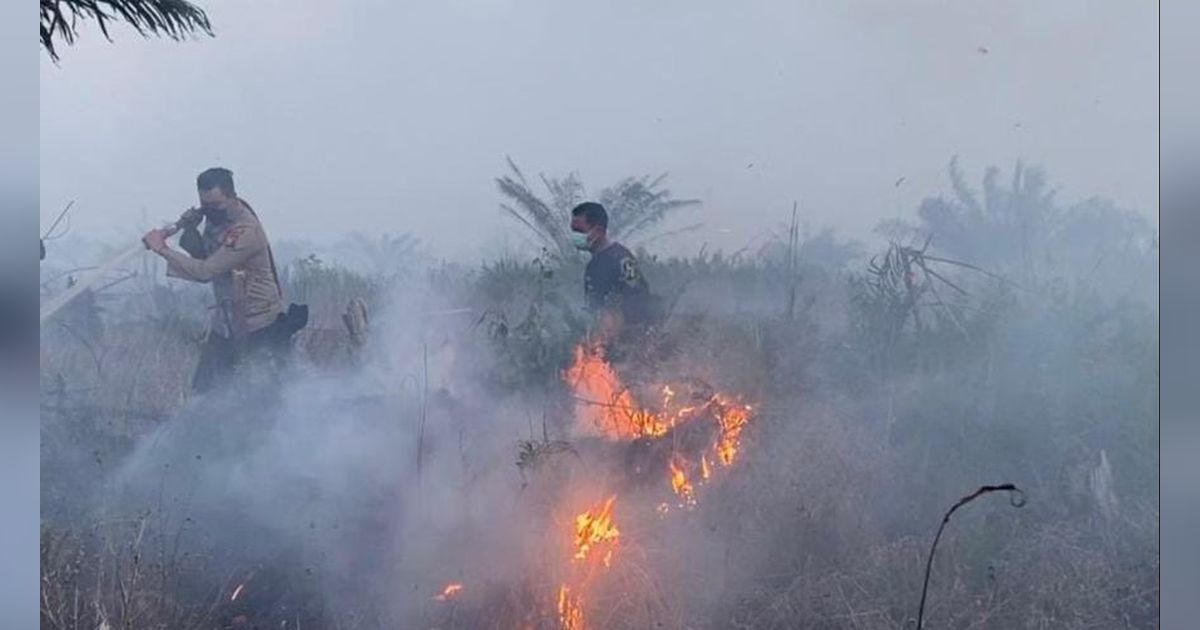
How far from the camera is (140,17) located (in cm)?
341

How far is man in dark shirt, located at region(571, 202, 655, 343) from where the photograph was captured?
3412 mm

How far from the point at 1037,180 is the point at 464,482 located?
1.39 meters

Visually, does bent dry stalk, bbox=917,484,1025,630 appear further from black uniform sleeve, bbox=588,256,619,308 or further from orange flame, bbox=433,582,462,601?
orange flame, bbox=433,582,462,601

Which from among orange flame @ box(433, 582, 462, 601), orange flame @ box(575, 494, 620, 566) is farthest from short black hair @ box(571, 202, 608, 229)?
orange flame @ box(433, 582, 462, 601)

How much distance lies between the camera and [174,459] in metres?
3.43

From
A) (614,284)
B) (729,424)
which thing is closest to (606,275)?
(614,284)

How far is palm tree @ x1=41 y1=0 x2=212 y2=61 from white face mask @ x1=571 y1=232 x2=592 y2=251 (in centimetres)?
90

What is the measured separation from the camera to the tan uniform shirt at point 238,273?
135 inches

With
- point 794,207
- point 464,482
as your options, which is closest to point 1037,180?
point 794,207

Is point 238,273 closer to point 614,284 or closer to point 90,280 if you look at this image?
point 90,280

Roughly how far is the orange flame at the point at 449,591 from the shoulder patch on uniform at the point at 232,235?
88cm

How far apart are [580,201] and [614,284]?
0.19 m

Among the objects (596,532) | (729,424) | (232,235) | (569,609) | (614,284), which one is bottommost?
(569,609)

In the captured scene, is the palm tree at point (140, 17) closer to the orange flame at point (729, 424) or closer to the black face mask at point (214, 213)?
the black face mask at point (214, 213)
